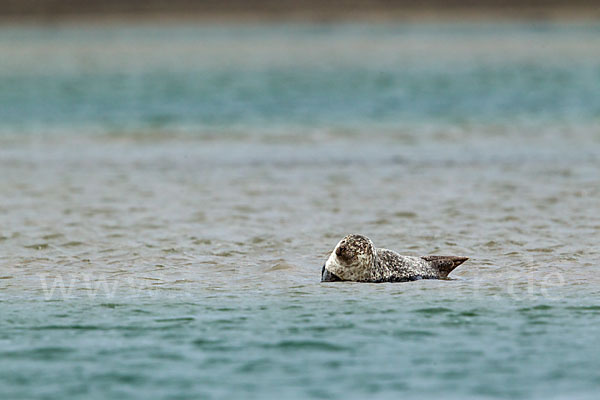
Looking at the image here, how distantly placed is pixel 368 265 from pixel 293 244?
288 cm

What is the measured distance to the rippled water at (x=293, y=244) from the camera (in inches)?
417

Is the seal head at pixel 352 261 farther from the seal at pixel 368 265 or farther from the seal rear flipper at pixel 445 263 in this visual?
the seal rear flipper at pixel 445 263

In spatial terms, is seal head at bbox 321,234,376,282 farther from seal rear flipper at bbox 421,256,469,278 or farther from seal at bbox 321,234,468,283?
seal rear flipper at bbox 421,256,469,278

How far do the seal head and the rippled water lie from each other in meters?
0.18

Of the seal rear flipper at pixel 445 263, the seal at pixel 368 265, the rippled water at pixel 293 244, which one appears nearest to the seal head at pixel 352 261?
the seal at pixel 368 265

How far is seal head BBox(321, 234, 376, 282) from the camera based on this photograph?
1352 cm

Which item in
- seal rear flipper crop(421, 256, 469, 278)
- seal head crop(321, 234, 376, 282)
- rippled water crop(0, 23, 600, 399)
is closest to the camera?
rippled water crop(0, 23, 600, 399)

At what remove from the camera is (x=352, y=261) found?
1355 cm

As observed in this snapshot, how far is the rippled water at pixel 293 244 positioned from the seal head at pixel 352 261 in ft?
0.60

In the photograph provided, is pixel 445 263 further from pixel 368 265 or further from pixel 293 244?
pixel 293 244

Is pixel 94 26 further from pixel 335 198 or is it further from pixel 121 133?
pixel 335 198

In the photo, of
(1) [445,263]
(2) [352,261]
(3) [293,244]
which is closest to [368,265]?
(2) [352,261]

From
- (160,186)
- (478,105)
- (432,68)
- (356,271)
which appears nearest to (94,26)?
(432,68)

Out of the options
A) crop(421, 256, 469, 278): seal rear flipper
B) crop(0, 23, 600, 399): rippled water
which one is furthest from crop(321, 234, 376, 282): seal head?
crop(421, 256, 469, 278): seal rear flipper
